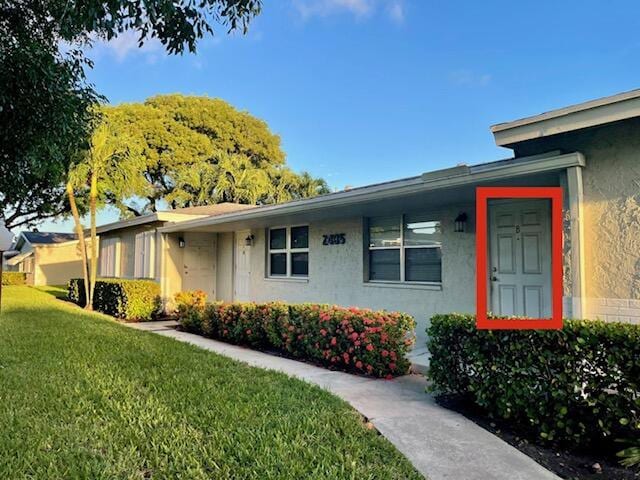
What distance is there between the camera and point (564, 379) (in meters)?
3.51

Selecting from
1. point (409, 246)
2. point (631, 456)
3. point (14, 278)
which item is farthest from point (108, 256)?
point (631, 456)

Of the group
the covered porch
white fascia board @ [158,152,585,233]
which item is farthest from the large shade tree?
the covered porch

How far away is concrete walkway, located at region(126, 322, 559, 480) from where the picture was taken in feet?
10.0

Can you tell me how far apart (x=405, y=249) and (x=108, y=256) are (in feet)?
43.0

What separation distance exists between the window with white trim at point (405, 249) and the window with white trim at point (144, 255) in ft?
24.5

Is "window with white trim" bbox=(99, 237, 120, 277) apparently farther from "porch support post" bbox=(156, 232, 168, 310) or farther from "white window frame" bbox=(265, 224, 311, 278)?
"white window frame" bbox=(265, 224, 311, 278)

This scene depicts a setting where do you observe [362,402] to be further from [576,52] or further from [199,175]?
[199,175]

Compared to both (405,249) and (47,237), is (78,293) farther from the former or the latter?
(47,237)

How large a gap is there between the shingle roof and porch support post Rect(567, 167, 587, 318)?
31942 millimetres

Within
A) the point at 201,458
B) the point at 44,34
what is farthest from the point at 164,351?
the point at 44,34

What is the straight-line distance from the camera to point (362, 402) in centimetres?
456

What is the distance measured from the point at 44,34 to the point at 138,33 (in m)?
1.65

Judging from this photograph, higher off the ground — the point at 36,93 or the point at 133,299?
the point at 36,93

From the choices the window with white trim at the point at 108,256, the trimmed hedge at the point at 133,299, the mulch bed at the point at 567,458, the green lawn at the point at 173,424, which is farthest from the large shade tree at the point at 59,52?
the window with white trim at the point at 108,256
